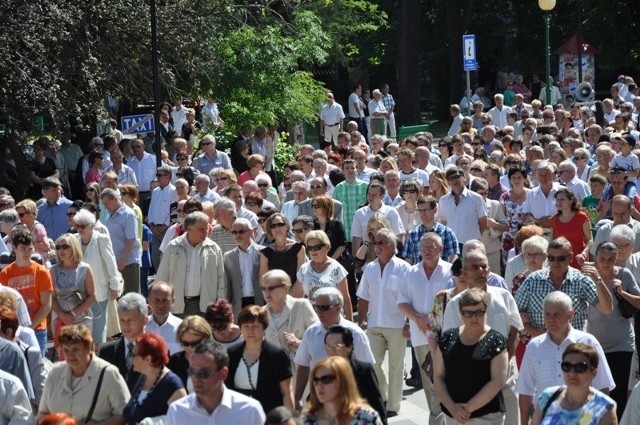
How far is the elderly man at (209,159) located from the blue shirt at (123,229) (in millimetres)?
5381

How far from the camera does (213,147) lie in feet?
67.4

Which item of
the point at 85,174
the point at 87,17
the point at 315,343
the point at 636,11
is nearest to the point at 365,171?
the point at 85,174

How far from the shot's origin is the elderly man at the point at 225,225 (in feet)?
44.0

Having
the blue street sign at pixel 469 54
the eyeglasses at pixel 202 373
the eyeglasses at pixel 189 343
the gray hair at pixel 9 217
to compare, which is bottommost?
the eyeglasses at pixel 189 343

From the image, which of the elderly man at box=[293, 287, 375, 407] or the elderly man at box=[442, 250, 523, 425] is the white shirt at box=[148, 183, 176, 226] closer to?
the elderly man at box=[442, 250, 523, 425]

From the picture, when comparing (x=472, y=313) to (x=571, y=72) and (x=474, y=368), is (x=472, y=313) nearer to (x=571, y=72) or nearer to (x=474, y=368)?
(x=474, y=368)

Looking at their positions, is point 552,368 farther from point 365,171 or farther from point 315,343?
point 365,171

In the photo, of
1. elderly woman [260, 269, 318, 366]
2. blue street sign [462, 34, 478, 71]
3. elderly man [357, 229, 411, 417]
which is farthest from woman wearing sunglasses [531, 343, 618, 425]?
blue street sign [462, 34, 478, 71]

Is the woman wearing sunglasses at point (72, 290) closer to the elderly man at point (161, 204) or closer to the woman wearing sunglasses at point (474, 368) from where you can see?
the woman wearing sunglasses at point (474, 368)

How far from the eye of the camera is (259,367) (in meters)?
8.84

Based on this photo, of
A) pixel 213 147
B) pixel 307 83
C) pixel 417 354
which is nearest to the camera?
pixel 417 354

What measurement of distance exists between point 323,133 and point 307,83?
6190 millimetres

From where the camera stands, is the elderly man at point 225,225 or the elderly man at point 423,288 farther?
the elderly man at point 225,225

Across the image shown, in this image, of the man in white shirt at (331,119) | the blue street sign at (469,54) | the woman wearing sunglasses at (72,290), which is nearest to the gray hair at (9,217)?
the woman wearing sunglasses at (72,290)
